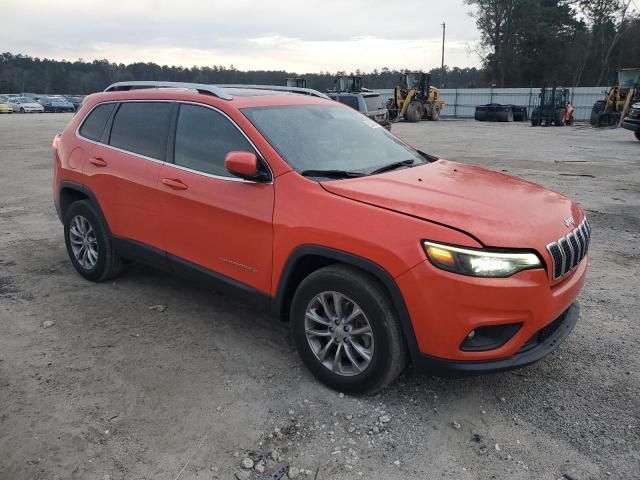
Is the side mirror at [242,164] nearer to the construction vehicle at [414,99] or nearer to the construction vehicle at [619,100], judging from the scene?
the construction vehicle at [619,100]

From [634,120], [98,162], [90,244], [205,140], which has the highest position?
[634,120]

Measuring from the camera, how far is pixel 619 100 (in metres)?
26.7

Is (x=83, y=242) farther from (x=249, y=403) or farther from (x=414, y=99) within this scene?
(x=414, y=99)

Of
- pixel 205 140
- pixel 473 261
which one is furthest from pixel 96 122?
pixel 473 261

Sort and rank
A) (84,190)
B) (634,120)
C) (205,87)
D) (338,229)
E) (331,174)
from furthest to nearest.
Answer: (634,120) → (84,190) → (205,87) → (331,174) → (338,229)

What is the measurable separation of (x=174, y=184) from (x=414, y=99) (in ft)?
108

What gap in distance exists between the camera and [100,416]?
299 centimetres

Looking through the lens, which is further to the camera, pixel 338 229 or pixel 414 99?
pixel 414 99

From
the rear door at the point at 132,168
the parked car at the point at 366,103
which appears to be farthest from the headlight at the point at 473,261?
the parked car at the point at 366,103

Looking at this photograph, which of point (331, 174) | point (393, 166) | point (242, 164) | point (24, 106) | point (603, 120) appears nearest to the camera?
point (242, 164)

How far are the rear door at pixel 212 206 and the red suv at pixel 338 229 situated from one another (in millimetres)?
12

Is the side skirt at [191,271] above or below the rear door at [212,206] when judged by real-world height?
below

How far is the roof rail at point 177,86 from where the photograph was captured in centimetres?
386

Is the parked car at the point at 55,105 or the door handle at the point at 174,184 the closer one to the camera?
the door handle at the point at 174,184
